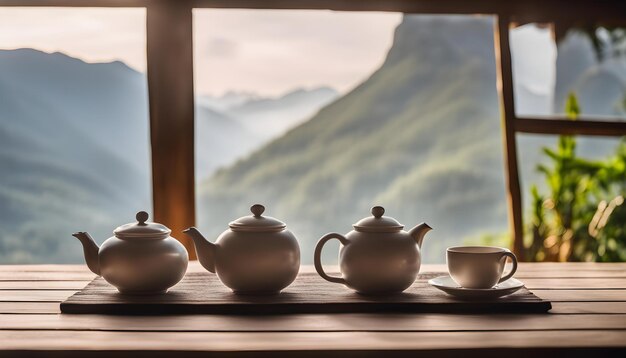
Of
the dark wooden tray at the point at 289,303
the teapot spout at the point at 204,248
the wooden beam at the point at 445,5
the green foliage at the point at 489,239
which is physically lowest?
the green foliage at the point at 489,239

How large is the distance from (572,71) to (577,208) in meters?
0.60

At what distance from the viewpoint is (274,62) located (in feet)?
10.5

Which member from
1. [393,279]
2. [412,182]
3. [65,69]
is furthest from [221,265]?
[412,182]

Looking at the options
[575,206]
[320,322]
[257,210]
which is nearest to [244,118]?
[575,206]

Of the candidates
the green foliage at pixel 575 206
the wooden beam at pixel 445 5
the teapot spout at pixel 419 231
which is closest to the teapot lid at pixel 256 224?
the teapot spout at pixel 419 231

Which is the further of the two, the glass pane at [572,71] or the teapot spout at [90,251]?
the glass pane at [572,71]

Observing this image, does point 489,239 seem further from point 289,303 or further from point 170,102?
point 289,303

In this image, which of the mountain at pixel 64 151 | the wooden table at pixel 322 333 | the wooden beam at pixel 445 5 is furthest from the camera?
the mountain at pixel 64 151

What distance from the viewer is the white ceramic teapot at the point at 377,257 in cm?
127

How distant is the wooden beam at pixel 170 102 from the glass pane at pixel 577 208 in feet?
4.59

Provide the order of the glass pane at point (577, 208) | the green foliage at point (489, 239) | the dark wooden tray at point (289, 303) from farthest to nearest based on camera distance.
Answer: the green foliage at point (489, 239)
the glass pane at point (577, 208)
the dark wooden tray at point (289, 303)

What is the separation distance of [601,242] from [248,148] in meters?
1.65

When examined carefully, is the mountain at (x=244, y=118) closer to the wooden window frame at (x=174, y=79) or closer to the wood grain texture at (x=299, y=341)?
the wooden window frame at (x=174, y=79)

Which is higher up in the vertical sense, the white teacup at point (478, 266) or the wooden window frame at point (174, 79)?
the wooden window frame at point (174, 79)
